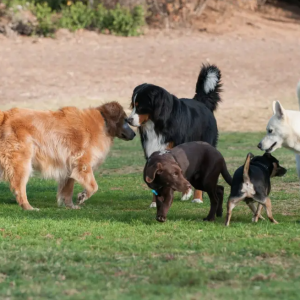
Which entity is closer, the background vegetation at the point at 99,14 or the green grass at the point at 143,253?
the green grass at the point at 143,253

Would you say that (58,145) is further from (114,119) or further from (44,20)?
(44,20)

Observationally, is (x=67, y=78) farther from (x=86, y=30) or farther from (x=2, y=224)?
(x=2, y=224)

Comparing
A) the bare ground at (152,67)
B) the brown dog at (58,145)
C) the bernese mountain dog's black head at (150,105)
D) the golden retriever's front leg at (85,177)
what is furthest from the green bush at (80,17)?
the golden retriever's front leg at (85,177)

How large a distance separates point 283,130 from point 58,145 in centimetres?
291

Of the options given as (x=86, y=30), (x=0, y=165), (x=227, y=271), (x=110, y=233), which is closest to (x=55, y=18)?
(x=86, y=30)

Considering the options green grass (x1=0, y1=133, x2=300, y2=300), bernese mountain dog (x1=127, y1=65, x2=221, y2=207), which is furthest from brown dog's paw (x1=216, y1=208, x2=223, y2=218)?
bernese mountain dog (x1=127, y1=65, x2=221, y2=207)

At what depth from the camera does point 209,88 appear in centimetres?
1066

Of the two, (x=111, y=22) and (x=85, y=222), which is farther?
(x=111, y=22)

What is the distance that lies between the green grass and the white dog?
846 millimetres

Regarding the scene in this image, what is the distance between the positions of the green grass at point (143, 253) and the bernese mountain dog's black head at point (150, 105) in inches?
45.8

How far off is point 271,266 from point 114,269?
1.26 m

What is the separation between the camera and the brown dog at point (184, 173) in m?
7.49

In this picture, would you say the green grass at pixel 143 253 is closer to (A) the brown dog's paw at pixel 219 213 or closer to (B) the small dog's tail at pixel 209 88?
(A) the brown dog's paw at pixel 219 213

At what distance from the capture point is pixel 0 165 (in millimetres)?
8820
